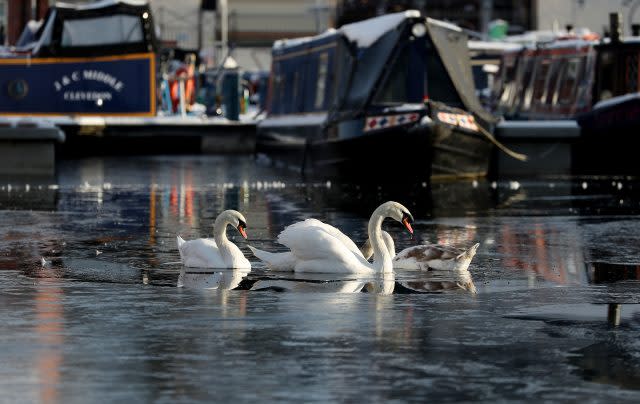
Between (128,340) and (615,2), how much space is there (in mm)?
51047

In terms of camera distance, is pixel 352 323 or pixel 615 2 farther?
pixel 615 2

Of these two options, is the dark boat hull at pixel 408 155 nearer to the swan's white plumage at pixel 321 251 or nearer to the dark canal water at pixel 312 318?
the dark canal water at pixel 312 318

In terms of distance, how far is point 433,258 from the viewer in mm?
13492

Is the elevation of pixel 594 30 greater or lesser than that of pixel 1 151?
greater

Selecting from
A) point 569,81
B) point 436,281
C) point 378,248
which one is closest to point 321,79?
point 569,81

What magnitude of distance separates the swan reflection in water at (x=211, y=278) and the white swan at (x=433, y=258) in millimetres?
1218

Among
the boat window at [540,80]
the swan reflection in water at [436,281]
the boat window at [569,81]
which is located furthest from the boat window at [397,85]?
the swan reflection in water at [436,281]

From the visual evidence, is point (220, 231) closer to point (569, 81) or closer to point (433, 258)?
point (433, 258)

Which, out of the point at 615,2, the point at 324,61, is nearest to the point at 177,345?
the point at 324,61

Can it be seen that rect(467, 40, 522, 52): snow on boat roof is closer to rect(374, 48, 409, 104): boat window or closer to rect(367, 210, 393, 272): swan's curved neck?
rect(374, 48, 409, 104): boat window

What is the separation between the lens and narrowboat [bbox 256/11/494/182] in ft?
94.5

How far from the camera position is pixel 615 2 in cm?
5881

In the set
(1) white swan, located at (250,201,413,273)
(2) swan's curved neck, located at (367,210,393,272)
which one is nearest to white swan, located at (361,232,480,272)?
(1) white swan, located at (250,201,413,273)

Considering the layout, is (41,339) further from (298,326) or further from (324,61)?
(324,61)
